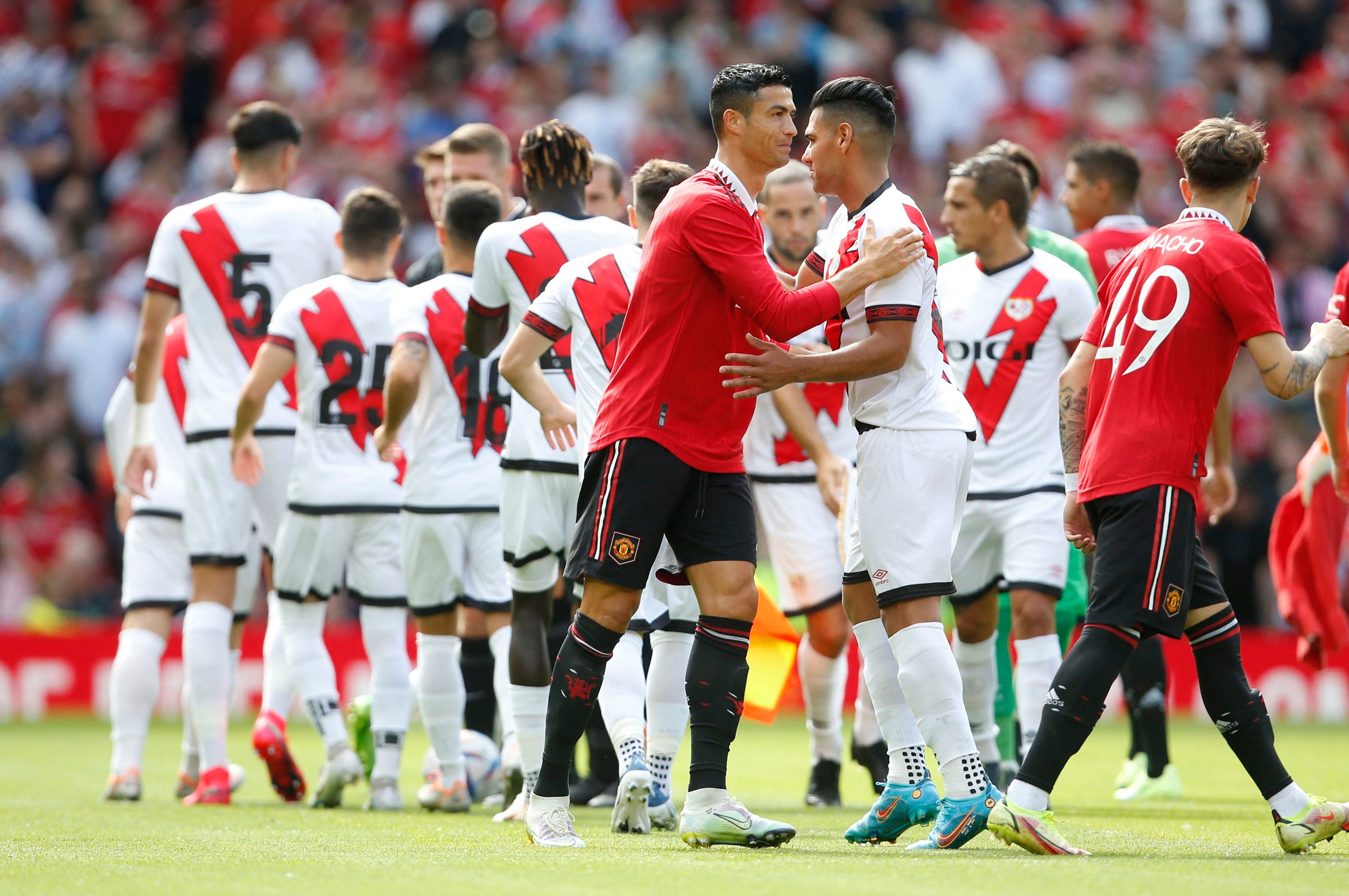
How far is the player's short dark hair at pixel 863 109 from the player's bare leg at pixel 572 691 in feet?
5.52

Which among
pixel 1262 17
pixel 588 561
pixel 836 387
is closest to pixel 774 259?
pixel 836 387

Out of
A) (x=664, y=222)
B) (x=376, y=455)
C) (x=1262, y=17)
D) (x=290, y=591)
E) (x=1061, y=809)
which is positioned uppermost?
(x=1262, y=17)

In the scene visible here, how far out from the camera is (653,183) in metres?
6.53

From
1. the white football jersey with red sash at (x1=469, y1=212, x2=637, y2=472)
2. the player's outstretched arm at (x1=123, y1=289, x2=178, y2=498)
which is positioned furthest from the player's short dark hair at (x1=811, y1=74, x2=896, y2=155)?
the player's outstretched arm at (x1=123, y1=289, x2=178, y2=498)

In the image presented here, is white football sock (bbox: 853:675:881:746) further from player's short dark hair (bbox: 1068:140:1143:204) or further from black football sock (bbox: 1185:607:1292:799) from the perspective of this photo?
player's short dark hair (bbox: 1068:140:1143:204)

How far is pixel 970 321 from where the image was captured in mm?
7512

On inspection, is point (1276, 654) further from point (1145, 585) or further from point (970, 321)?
point (1145, 585)

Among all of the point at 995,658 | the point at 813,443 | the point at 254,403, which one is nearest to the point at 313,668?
the point at 254,403

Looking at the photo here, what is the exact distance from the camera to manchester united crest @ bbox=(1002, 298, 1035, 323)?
24.4 ft

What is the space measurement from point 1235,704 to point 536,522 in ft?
9.05

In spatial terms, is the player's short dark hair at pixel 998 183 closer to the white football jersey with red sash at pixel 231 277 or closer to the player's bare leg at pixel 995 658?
the player's bare leg at pixel 995 658

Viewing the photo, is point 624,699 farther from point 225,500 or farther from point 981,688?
point 225,500

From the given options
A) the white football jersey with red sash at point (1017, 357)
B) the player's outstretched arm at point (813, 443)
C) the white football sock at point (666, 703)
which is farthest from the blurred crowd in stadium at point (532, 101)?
the white football sock at point (666, 703)

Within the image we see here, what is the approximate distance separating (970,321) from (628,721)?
247cm
